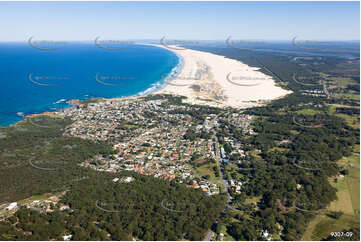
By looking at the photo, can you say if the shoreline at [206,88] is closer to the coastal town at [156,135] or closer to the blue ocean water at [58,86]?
the blue ocean water at [58,86]

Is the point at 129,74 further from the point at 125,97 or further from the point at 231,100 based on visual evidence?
the point at 231,100

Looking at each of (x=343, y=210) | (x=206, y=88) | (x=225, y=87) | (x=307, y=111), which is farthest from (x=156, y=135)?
(x=225, y=87)

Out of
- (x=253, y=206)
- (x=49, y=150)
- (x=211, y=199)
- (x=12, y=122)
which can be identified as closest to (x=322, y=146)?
(x=253, y=206)

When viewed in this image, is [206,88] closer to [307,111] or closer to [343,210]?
[307,111]

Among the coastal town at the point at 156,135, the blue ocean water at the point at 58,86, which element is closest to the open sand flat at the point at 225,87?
the blue ocean water at the point at 58,86

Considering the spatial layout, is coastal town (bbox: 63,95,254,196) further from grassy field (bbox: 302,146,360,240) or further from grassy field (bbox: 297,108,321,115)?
grassy field (bbox: 297,108,321,115)

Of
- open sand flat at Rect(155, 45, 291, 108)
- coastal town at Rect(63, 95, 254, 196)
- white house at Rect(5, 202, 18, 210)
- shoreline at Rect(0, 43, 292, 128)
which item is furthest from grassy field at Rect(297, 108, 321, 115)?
white house at Rect(5, 202, 18, 210)
